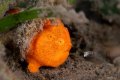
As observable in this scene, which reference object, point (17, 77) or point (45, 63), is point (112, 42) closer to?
point (45, 63)

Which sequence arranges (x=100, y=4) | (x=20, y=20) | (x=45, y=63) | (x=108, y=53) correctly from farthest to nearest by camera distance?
(x=100, y=4) < (x=108, y=53) < (x=45, y=63) < (x=20, y=20)

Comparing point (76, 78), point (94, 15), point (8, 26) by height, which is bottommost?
point (76, 78)

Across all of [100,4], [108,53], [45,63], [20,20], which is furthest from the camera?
[100,4]

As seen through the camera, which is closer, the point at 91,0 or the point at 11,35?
the point at 11,35

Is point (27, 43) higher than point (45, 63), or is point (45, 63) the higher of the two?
point (27, 43)

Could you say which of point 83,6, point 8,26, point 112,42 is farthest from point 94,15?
point 8,26

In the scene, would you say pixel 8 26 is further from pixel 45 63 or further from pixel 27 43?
pixel 45 63
